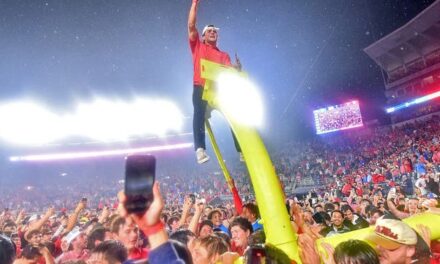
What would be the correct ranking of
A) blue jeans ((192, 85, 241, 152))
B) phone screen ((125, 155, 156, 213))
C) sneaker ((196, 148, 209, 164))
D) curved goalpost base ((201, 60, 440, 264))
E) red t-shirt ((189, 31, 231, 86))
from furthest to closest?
sneaker ((196, 148, 209, 164))
blue jeans ((192, 85, 241, 152))
red t-shirt ((189, 31, 231, 86))
curved goalpost base ((201, 60, 440, 264))
phone screen ((125, 155, 156, 213))

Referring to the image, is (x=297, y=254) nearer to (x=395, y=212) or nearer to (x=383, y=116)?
(x=395, y=212)

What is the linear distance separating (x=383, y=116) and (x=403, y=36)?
9.89 m

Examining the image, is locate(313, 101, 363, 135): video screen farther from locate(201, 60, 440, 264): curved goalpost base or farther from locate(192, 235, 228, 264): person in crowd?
locate(201, 60, 440, 264): curved goalpost base

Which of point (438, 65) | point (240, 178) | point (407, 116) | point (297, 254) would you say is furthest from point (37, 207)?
point (438, 65)

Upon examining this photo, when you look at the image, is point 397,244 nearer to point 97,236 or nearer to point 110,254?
point 110,254

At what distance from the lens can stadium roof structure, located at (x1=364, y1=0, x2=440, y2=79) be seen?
90.7ft

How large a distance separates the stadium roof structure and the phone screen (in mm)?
31874

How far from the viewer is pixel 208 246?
356cm

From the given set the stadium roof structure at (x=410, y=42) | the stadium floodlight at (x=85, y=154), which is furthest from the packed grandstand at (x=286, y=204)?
the stadium floodlight at (x=85, y=154)

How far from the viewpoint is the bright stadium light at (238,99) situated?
205 cm

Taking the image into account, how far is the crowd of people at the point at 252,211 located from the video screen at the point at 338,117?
151 centimetres

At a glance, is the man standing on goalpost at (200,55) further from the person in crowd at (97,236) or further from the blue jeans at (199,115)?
the person in crowd at (97,236)

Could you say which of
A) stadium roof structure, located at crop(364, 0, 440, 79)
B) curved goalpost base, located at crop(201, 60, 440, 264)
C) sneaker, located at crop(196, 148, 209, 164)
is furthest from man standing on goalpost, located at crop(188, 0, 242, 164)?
stadium roof structure, located at crop(364, 0, 440, 79)

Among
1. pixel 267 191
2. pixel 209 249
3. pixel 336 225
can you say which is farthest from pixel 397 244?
pixel 336 225
